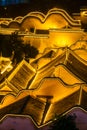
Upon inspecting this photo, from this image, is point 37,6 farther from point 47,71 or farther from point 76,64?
point 47,71

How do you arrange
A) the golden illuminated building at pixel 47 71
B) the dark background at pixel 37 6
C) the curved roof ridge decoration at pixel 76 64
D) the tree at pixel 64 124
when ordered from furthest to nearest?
the dark background at pixel 37 6 < the curved roof ridge decoration at pixel 76 64 < the golden illuminated building at pixel 47 71 < the tree at pixel 64 124

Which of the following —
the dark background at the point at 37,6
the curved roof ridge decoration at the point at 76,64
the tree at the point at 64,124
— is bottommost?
the tree at the point at 64,124

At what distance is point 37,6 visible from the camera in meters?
36.1

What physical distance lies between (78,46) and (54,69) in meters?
4.58

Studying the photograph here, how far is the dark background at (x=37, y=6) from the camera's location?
3494 cm

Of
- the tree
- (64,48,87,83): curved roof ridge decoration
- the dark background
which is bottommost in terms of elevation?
the tree

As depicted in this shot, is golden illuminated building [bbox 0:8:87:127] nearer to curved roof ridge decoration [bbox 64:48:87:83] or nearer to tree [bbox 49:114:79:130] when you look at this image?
curved roof ridge decoration [bbox 64:48:87:83]

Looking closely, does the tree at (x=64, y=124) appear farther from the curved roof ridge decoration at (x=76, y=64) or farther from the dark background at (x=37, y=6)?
the dark background at (x=37, y=6)

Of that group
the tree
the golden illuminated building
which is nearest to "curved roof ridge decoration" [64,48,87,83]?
the golden illuminated building

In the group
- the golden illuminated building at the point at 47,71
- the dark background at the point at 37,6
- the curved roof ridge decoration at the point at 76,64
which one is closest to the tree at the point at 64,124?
the golden illuminated building at the point at 47,71

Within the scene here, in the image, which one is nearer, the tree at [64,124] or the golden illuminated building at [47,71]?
the tree at [64,124]

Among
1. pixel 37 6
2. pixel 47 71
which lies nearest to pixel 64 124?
pixel 47 71

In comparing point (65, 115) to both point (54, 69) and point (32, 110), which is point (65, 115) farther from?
point (54, 69)

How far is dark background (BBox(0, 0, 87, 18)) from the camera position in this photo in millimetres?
34938
